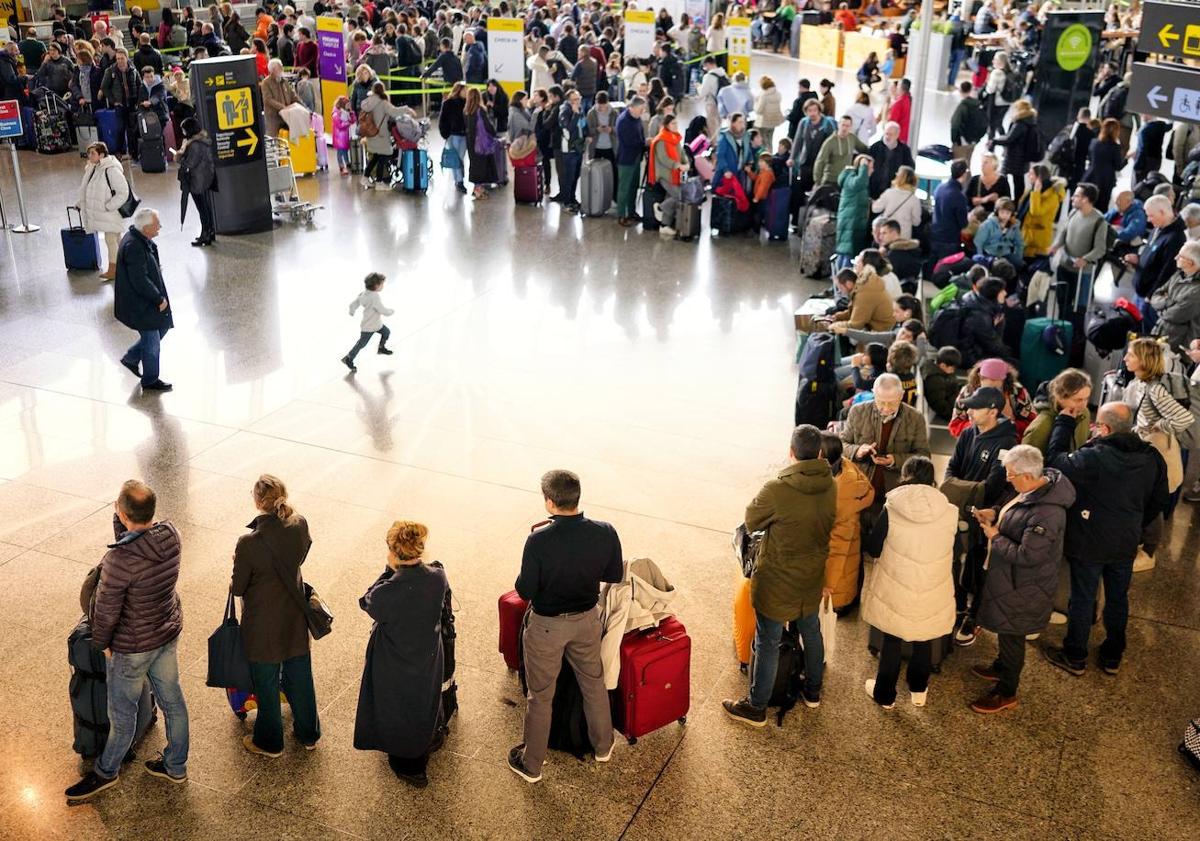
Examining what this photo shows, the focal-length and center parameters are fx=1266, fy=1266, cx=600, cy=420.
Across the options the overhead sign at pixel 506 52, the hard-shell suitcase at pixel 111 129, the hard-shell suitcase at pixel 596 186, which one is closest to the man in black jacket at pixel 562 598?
the hard-shell suitcase at pixel 596 186

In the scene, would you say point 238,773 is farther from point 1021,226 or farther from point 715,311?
point 1021,226

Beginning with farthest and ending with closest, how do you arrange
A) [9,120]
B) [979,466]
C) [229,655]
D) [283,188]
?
1. [283,188]
2. [9,120]
3. [979,466]
4. [229,655]

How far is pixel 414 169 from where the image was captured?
17.0 m

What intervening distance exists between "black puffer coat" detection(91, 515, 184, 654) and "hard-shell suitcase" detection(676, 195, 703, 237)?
1043cm

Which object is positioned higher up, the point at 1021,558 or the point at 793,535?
the point at 793,535

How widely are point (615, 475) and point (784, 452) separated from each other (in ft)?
4.38

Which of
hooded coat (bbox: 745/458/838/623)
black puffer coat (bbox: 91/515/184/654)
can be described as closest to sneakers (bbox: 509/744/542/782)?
hooded coat (bbox: 745/458/838/623)

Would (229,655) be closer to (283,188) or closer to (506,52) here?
(283,188)

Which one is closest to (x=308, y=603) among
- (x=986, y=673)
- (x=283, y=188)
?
(x=986, y=673)

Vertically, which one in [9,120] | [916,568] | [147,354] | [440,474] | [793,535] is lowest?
[440,474]

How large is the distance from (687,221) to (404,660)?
10375 millimetres

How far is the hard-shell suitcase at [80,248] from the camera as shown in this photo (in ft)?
43.2

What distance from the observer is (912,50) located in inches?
749

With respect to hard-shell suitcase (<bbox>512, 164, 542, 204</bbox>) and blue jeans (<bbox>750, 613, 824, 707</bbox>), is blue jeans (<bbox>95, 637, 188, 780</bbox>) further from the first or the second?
hard-shell suitcase (<bbox>512, 164, 542, 204</bbox>)
